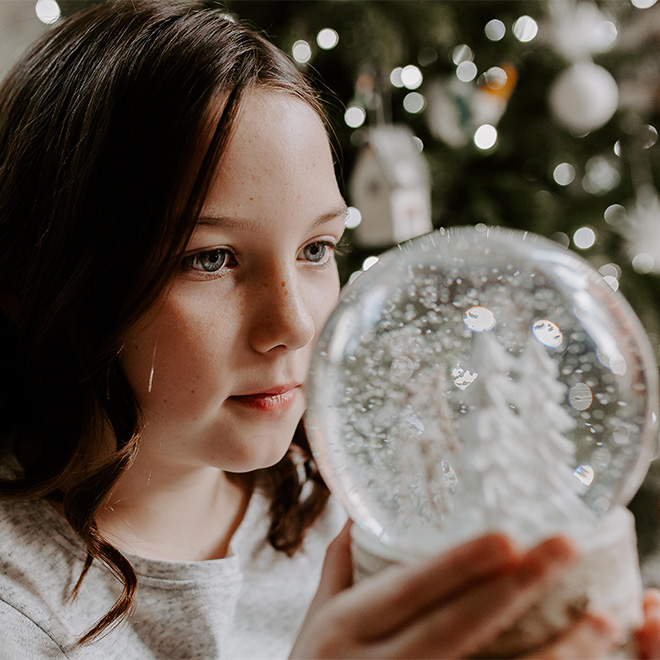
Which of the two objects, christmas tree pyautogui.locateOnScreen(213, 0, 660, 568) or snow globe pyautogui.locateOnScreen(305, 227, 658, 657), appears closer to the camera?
snow globe pyautogui.locateOnScreen(305, 227, 658, 657)

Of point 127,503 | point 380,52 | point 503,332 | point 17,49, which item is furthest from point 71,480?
point 17,49

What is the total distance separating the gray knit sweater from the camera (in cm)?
63

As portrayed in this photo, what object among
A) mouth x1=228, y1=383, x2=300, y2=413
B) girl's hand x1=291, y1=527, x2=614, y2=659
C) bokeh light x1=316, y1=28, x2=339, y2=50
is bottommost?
mouth x1=228, y1=383, x2=300, y2=413

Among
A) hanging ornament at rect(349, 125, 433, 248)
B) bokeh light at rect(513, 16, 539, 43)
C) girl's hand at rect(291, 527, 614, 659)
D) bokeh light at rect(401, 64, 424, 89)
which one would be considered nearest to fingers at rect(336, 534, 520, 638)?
girl's hand at rect(291, 527, 614, 659)

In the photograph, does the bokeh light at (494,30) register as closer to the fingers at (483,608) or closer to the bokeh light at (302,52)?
the bokeh light at (302,52)

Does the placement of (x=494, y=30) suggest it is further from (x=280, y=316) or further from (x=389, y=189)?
(x=280, y=316)

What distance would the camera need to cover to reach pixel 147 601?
690 mm

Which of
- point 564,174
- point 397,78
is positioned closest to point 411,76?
point 397,78

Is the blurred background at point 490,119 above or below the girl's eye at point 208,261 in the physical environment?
below

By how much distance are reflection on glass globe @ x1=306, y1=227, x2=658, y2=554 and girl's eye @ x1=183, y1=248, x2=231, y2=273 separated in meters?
0.19

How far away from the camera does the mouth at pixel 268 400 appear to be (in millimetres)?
610

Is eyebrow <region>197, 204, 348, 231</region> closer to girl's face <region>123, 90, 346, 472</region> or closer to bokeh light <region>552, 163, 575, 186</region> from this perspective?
girl's face <region>123, 90, 346, 472</region>

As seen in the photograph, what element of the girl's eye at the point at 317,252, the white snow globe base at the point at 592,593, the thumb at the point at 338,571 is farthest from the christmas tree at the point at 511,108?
the white snow globe base at the point at 592,593

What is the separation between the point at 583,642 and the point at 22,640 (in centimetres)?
49
